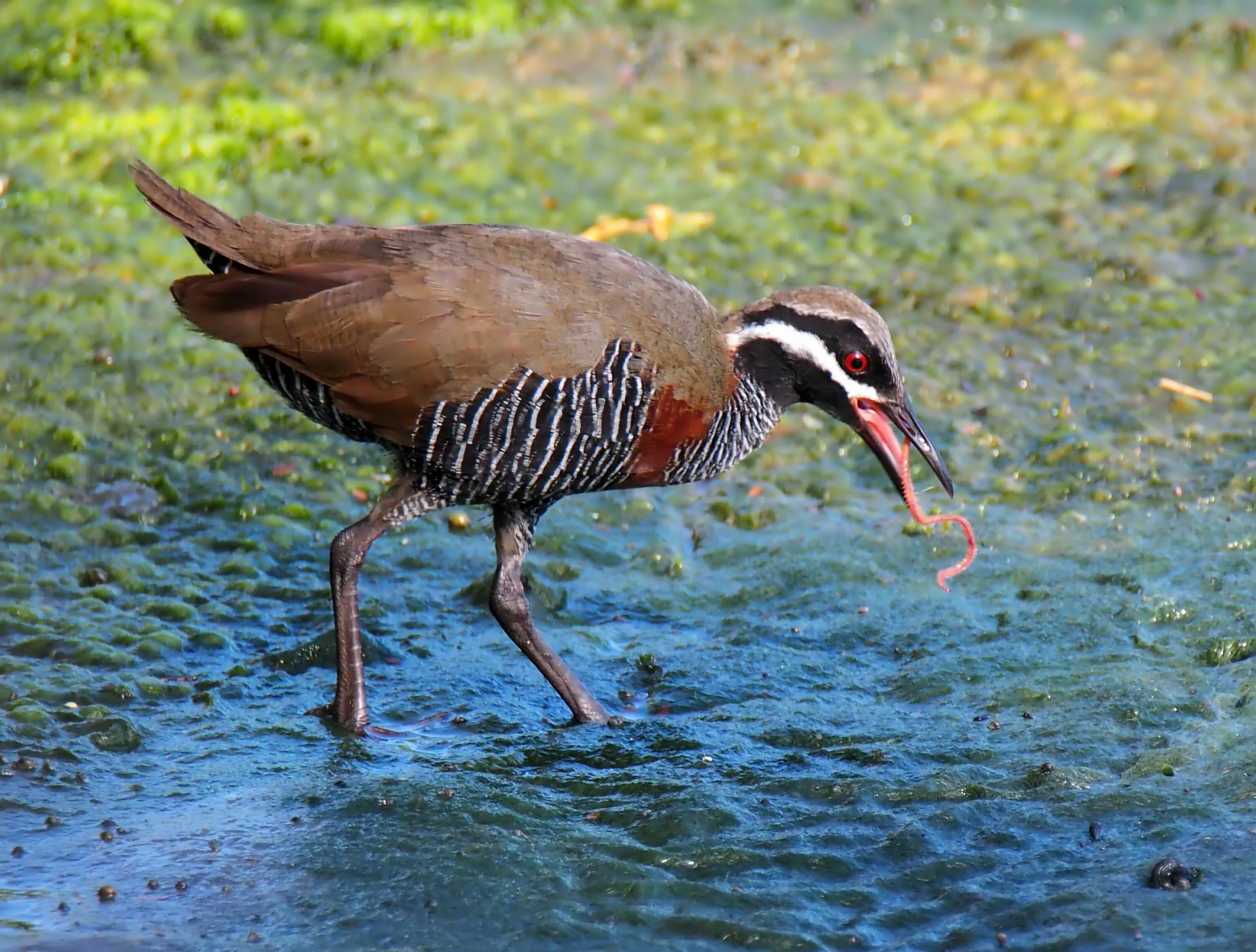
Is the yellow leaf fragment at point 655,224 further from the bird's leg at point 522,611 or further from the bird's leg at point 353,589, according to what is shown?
the bird's leg at point 353,589

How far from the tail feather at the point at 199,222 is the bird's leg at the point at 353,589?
3.19 feet

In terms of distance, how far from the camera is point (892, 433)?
6117 mm

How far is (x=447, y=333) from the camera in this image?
5633mm

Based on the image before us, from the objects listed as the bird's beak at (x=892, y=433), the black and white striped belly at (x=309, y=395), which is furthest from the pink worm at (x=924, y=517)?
the black and white striped belly at (x=309, y=395)

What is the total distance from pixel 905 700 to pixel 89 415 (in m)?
4.02

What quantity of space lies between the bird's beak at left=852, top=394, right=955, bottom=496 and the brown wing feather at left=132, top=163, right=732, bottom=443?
0.53 metres

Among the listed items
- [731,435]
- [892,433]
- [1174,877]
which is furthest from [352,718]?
[1174,877]

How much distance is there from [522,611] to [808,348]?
1.46 metres

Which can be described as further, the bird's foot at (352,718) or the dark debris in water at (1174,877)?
the bird's foot at (352,718)

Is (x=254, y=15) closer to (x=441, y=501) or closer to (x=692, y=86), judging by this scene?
(x=692, y=86)

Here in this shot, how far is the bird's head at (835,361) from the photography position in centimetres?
588

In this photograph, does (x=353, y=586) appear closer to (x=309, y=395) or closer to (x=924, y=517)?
(x=309, y=395)

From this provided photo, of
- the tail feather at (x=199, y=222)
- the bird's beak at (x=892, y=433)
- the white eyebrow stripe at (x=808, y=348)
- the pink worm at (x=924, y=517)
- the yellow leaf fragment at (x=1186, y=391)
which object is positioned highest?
the tail feather at (x=199, y=222)

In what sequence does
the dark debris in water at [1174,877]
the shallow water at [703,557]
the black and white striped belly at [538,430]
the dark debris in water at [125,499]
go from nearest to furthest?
the dark debris in water at [1174,877] → the shallow water at [703,557] → the black and white striped belly at [538,430] → the dark debris in water at [125,499]
